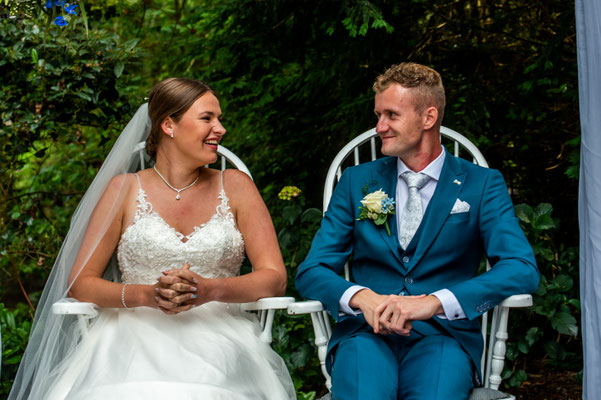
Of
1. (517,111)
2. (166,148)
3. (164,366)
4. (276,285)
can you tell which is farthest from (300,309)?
(517,111)

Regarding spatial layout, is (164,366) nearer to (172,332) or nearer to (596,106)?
(172,332)

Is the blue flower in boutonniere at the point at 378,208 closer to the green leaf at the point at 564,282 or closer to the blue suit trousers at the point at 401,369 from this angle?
the blue suit trousers at the point at 401,369

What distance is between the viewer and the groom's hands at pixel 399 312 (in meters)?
2.15

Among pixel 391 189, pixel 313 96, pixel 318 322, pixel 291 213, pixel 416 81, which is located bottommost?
pixel 318 322

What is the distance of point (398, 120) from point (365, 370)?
89 centimetres

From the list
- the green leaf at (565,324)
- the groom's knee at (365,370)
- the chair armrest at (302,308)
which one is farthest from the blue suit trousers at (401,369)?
the green leaf at (565,324)

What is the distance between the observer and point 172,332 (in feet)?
8.00

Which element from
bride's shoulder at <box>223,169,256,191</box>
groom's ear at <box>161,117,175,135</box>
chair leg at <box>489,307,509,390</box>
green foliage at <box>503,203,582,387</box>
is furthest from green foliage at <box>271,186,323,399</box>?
chair leg at <box>489,307,509,390</box>

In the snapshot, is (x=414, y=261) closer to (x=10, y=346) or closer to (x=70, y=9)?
(x=70, y=9)

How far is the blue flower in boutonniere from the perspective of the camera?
2.43m

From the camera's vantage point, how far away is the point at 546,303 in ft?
11.1

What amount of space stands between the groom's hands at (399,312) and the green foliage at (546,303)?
1.40 meters

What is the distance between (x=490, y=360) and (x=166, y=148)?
147 cm

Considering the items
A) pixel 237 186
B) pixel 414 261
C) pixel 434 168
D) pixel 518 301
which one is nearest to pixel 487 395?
pixel 518 301
